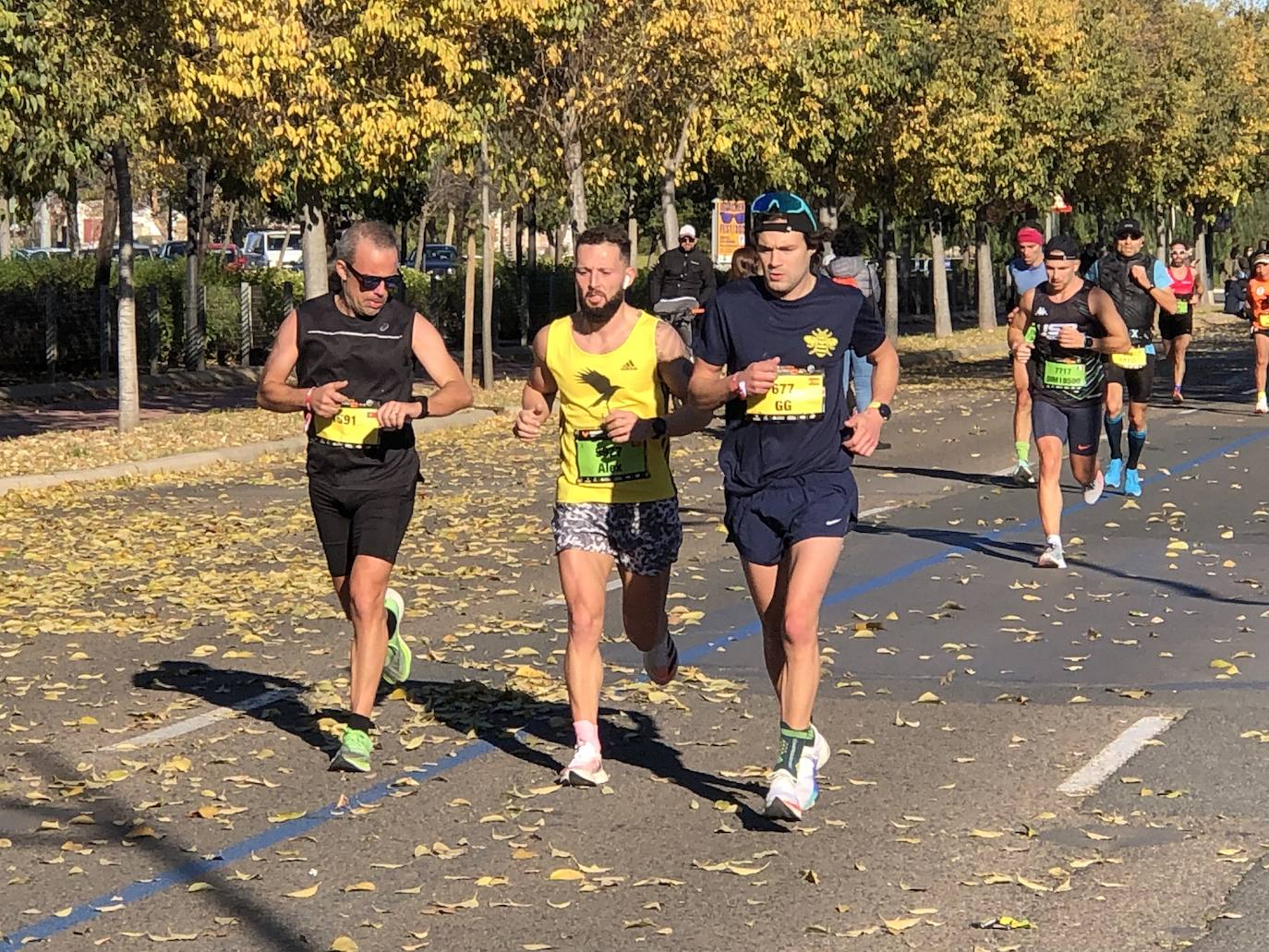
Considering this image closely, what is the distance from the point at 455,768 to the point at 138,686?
2135 millimetres

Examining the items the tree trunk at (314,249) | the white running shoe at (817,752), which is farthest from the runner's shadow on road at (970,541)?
the tree trunk at (314,249)

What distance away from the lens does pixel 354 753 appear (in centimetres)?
721

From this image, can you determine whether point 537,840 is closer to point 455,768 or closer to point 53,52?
point 455,768

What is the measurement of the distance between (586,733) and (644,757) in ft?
1.63

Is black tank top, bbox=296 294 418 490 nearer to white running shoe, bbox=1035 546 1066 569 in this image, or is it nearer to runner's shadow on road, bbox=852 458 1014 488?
white running shoe, bbox=1035 546 1066 569

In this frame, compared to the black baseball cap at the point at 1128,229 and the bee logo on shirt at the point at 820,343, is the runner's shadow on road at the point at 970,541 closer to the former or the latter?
the black baseball cap at the point at 1128,229

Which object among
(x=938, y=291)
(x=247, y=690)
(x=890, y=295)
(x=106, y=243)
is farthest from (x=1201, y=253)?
(x=247, y=690)

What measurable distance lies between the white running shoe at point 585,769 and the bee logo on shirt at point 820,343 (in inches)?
60.2

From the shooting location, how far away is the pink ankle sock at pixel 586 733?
7.02 m

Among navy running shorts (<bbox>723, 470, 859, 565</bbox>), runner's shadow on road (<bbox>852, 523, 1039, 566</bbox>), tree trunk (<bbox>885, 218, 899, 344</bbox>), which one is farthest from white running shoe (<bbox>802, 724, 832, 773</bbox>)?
tree trunk (<bbox>885, 218, 899, 344</bbox>)

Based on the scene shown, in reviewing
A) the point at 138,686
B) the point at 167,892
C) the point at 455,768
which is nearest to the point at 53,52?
the point at 138,686

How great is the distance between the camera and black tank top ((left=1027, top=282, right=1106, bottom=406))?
40.0 ft

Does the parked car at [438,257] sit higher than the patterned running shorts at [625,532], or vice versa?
the parked car at [438,257]

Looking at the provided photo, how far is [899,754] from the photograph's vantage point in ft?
24.5
